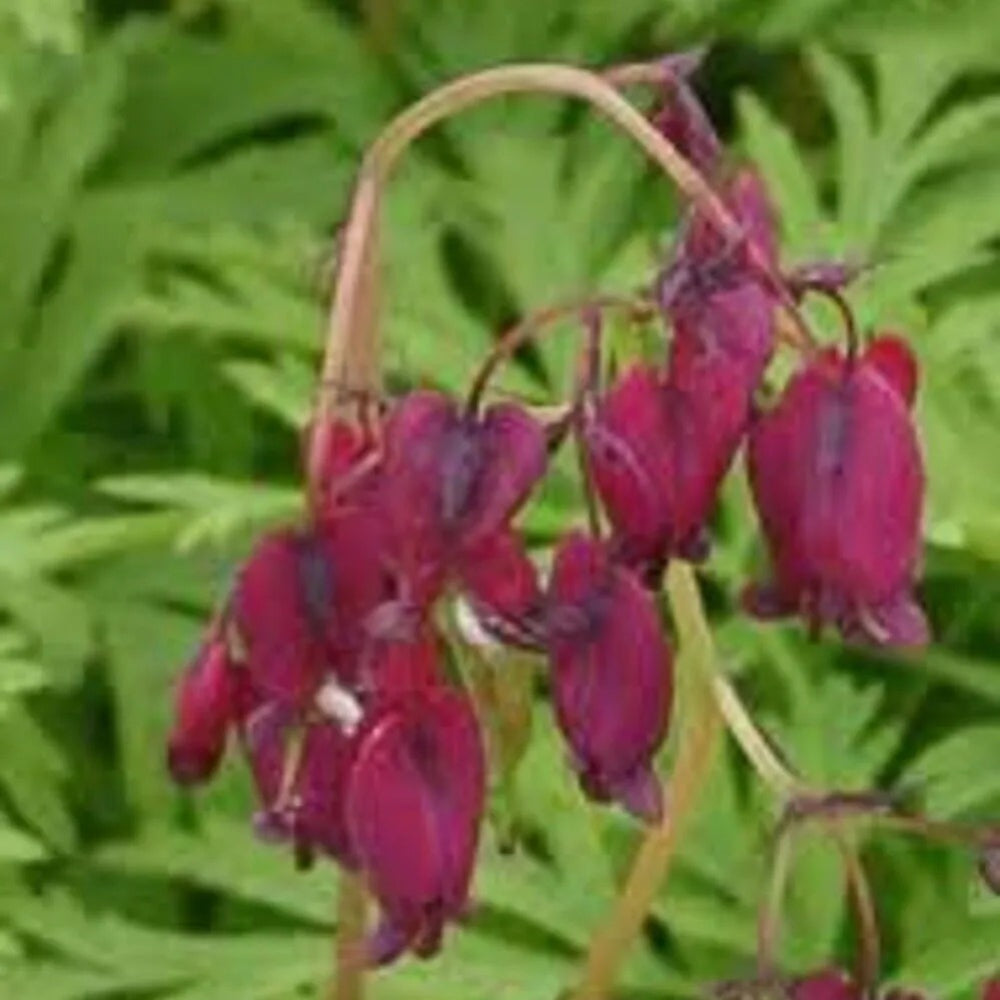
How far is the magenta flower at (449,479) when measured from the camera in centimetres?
121

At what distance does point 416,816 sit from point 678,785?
235 mm

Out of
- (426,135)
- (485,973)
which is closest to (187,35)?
(426,135)

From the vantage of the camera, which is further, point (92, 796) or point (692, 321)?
point (92, 796)

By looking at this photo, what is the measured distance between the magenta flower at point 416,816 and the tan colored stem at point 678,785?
5.1 inches

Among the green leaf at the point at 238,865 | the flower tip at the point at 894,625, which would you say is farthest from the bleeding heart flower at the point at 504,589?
the green leaf at the point at 238,865

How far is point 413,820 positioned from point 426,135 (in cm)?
139

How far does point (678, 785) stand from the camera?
58.2 inches

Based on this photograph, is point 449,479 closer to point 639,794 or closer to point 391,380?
point 639,794

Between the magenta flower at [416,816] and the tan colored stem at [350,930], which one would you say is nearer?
the magenta flower at [416,816]

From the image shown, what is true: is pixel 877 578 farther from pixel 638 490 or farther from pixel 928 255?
pixel 928 255

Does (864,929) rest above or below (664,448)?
below

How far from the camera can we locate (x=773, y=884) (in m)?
1.39

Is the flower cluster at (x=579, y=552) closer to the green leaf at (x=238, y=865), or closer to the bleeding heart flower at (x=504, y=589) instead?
the bleeding heart flower at (x=504, y=589)

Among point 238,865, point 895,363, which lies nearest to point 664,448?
point 895,363
